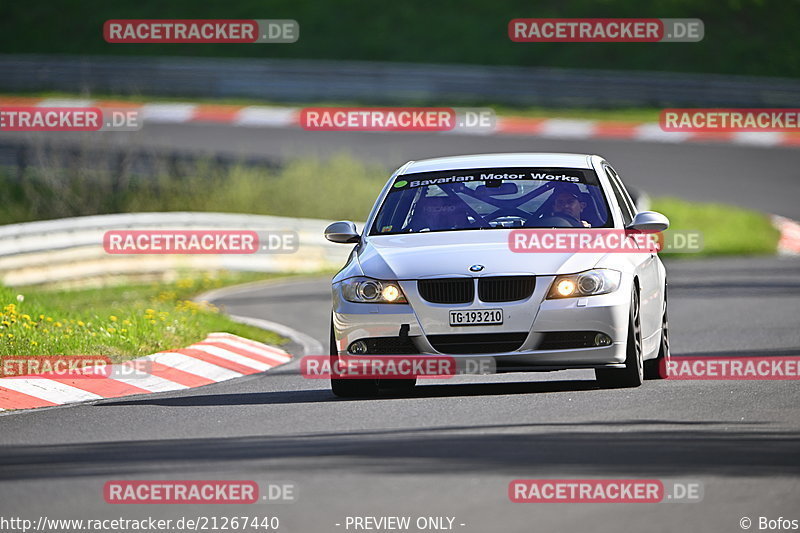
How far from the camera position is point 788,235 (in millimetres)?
26875

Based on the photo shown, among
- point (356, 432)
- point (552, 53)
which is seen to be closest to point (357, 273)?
point (356, 432)

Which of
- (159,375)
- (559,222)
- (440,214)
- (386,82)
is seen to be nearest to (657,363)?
(559,222)

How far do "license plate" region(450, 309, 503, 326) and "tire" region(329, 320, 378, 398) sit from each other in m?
0.95

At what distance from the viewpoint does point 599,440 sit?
9.11 meters

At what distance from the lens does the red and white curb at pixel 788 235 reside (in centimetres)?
2589

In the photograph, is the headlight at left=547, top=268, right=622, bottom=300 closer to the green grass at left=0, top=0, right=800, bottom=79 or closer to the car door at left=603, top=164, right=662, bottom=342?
the car door at left=603, top=164, right=662, bottom=342

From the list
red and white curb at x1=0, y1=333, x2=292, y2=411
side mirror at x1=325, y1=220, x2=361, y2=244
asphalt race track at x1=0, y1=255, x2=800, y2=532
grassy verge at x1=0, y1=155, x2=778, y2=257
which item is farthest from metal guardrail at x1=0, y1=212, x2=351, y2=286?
side mirror at x1=325, y1=220, x2=361, y2=244

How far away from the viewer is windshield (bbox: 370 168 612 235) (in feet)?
39.5

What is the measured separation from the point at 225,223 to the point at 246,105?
669 inches

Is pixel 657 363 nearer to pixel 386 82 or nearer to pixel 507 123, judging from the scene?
pixel 507 123

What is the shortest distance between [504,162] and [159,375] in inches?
123

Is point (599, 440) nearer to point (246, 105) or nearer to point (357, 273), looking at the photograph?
point (357, 273)

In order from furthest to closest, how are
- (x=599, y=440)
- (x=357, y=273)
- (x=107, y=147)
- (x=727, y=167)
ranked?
(x=727, y=167) < (x=107, y=147) < (x=357, y=273) < (x=599, y=440)

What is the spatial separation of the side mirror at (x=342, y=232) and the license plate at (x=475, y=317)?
1.49 m
